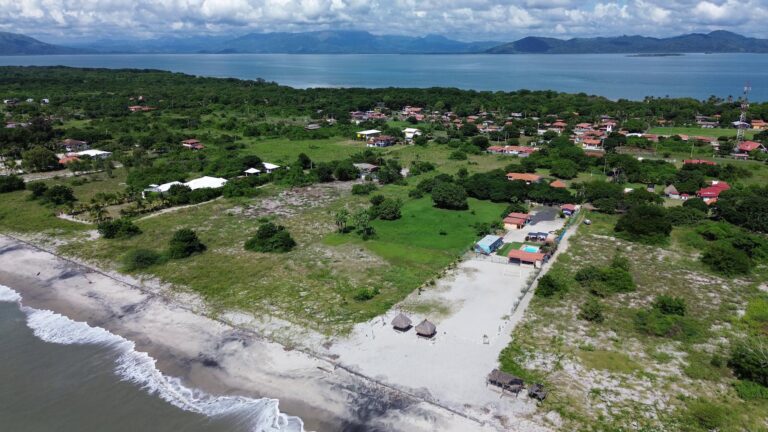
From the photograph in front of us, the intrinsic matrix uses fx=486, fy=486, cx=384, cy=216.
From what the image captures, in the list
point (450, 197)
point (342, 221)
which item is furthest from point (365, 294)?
point (450, 197)

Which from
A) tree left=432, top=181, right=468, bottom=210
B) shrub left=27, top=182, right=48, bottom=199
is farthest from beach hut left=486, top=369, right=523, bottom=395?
shrub left=27, top=182, right=48, bottom=199

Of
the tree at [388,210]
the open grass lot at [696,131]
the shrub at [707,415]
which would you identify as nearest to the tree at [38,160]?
the tree at [388,210]

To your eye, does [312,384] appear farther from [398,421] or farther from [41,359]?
[41,359]

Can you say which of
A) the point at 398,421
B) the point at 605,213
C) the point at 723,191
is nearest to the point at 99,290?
the point at 398,421

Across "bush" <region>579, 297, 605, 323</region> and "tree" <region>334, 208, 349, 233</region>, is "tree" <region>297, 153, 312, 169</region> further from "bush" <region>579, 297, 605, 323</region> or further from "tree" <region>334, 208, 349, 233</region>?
"bush" <region>579, 297, 605, 323</region>

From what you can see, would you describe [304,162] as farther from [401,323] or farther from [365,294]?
[401,323]
